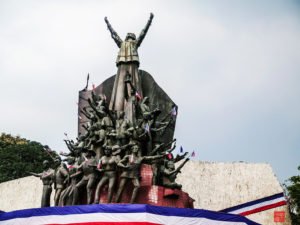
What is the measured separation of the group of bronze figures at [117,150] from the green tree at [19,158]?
1917 centimetres

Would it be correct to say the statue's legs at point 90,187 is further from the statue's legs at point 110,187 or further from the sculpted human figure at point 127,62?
the sculpted human figure at point 127,62

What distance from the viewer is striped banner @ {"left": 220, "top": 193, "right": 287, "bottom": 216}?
2220cm

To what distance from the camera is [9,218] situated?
14.6 metres

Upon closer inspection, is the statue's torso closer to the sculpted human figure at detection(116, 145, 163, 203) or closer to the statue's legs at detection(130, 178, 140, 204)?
the sculpted human figure at detection(116, 145, 163, 203)

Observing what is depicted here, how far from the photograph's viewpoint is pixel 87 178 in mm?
15336

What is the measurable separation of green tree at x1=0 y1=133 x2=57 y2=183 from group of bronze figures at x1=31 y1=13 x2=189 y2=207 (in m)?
19.2

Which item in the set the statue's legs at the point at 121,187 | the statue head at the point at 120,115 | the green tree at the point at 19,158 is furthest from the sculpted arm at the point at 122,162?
the green tree at the point at 19,158

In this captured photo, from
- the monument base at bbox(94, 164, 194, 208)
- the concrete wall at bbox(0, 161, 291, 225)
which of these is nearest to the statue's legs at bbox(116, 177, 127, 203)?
the monument base at bbox(94, 164, 194, 208)

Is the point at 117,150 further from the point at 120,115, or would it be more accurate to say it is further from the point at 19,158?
the point at 19,158

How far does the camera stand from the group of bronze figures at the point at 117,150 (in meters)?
15.1

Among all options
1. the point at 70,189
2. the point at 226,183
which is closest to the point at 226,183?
the point at 226,183

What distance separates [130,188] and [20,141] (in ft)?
92.5

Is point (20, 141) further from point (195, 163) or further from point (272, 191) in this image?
point (272, 191)

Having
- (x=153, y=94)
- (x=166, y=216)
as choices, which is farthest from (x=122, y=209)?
(x=153, y=94)
